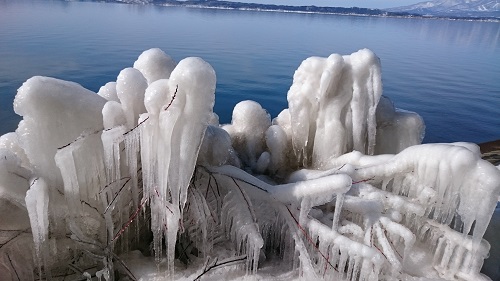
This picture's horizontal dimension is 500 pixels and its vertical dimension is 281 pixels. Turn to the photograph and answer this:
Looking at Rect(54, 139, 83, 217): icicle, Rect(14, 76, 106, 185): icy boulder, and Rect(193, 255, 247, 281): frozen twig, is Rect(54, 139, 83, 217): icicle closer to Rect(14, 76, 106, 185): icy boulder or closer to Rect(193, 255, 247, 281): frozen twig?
Rect(14, 76, 106, 185): icy boulder

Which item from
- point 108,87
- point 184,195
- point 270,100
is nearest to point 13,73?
point 270,100

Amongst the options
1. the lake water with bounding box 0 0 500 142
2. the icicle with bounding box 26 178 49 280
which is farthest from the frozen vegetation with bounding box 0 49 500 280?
the lake water with bounding box 0 0 500 142

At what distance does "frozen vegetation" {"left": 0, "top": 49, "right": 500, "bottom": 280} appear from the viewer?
317cm

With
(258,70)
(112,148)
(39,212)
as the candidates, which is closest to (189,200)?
(112,148)

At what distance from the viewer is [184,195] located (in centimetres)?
326

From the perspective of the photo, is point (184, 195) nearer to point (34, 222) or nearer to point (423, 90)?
point (34, 222)

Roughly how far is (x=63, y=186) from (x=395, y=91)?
1747 centimetres

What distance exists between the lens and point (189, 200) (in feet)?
12.3

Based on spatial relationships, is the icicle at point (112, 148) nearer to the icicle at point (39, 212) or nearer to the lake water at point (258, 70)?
the icicle at point (39, 212)

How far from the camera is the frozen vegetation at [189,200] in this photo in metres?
3.17

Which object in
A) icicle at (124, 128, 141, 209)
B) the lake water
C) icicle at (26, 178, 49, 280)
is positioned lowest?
the lake water

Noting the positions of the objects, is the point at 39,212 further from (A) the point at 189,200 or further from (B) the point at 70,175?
(A) the point at 189,200

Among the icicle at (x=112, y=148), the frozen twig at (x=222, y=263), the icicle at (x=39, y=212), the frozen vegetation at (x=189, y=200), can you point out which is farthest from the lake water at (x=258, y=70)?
the frozen twig at (x=222, y=263)

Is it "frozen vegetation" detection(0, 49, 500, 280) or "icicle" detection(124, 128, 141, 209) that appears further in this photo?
"icicle" detection(124, 128, 141, 209)
